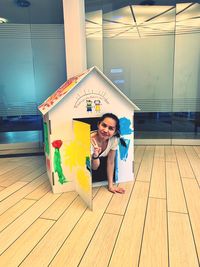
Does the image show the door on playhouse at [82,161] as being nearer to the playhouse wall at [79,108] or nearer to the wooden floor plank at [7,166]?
the playhouse wall at [79,108]

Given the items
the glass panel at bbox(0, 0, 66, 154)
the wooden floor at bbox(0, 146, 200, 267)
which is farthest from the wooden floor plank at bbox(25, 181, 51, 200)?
the glass panel at bbox(0, 0, 66, 154)

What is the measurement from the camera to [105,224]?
1.50 metres

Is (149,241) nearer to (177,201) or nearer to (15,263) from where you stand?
(177,201)

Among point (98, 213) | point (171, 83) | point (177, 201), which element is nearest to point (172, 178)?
point (177, 201)

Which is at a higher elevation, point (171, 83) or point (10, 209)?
point (171, 83)

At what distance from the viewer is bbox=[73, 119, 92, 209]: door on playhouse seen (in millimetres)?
1646

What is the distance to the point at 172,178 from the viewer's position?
229 centimetres

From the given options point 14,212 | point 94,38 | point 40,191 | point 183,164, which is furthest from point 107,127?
point 94,38

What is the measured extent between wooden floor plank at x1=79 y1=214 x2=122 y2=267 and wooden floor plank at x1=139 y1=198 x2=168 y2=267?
18 centimetres

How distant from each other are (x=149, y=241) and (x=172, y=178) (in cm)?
106

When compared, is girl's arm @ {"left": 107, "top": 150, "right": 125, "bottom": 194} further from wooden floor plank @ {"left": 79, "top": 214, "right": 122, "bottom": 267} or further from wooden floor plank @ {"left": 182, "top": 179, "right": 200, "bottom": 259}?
wooden floor plank @ {"left": 182, "top": 179, "right": 200, "bottom": 259}

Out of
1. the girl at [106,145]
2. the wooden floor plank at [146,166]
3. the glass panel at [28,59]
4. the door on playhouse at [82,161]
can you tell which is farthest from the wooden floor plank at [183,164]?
the glass panel at [28,59]

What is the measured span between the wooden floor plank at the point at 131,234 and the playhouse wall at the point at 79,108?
0.60 m

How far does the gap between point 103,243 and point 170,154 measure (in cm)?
210
